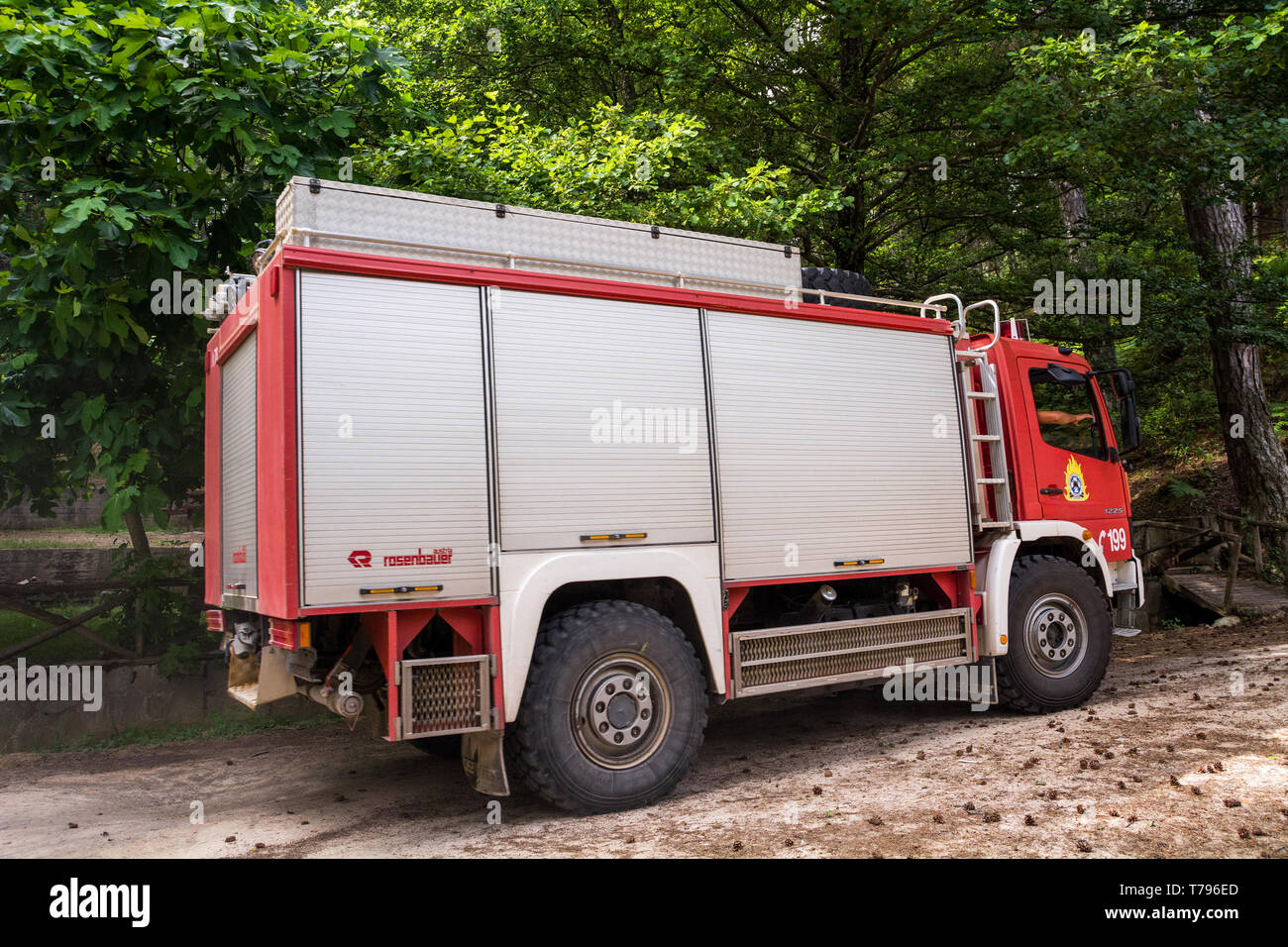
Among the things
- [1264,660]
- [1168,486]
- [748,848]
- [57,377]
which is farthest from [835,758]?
[1168,486]

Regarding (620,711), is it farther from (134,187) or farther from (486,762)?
(134,187)

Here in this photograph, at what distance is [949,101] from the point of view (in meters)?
12.2

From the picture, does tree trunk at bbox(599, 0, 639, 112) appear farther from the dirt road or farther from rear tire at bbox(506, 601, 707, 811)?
rear tire at bbox(506, 601, 707, 811)

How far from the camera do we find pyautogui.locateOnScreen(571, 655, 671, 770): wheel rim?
569 cm

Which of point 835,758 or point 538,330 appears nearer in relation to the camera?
point 538,330

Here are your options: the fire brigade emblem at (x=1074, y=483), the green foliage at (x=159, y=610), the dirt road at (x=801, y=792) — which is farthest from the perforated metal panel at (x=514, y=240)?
the green foliage at (x=159, y=610)

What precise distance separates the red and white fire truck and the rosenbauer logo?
1cm

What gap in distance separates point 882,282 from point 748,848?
10564mm

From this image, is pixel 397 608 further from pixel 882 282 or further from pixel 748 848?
pixel 882 282

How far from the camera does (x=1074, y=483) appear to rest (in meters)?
8.44

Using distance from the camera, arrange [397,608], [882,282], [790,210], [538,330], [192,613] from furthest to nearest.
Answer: [882,282] → [790,210] → [192,613] → [538,330] → [397,608]

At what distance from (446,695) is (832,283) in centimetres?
451
